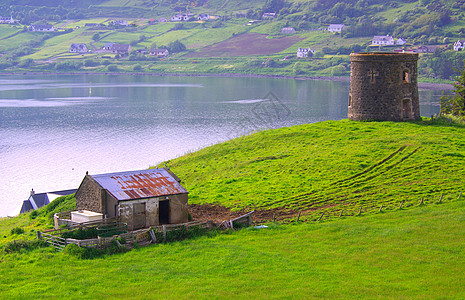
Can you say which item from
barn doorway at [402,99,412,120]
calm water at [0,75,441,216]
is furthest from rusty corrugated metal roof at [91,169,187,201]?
barn doorway at [402,99,412,120]

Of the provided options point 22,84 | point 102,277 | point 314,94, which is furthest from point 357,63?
point 22,84

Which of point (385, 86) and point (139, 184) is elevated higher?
point (385, 86)

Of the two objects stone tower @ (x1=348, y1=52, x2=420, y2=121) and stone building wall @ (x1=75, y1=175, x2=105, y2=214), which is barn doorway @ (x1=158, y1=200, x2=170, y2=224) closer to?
stone building wall @ (x1=75, y1=175, x2=105, y2=214)

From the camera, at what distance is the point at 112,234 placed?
29219mm

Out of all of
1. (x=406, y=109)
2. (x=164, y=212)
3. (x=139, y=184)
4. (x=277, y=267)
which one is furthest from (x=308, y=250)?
(x=406, y=109)

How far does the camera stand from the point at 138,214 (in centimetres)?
3102

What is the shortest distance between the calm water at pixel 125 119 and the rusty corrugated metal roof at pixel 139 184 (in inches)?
1008

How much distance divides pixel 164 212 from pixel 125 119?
81605 mm

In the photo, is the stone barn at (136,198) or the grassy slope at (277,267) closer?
the grassy slope at (277,267)

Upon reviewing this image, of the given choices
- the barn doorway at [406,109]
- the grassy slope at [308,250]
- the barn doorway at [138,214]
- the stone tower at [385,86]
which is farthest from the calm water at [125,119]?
the barn doorway at [406,109]

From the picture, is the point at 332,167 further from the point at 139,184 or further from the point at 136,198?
the point at 136,198

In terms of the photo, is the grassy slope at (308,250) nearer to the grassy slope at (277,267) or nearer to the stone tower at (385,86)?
the grassy slope at (277,267)

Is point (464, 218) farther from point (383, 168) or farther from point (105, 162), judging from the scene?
point (105, 162)

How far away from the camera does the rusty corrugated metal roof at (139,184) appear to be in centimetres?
3120
